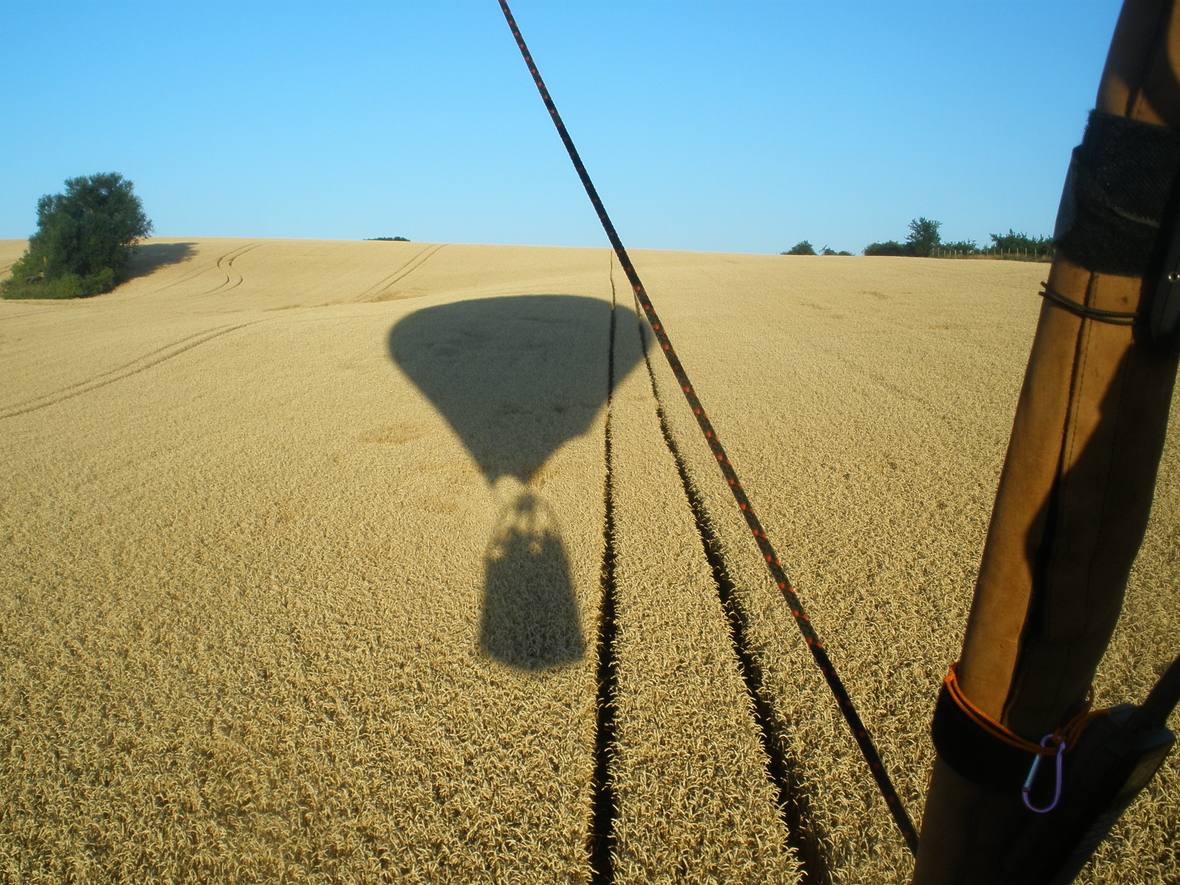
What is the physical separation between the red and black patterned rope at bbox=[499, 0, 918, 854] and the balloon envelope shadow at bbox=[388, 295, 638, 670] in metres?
1.27

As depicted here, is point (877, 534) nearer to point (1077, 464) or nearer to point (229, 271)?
point (1077, 464)

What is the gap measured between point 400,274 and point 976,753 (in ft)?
86.5

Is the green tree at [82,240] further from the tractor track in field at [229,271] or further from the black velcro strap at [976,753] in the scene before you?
the black velcro strap at [976,753]

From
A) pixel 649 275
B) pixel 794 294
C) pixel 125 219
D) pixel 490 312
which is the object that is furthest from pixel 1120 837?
pixel 125 219

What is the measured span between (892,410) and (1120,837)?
13.0ft

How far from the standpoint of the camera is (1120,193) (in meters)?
0.89

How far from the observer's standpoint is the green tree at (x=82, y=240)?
1019 inches

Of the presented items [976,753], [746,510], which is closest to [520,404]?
[746,510]

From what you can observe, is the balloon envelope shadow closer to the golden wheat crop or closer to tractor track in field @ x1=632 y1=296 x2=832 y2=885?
tractor track in field @ x1=632 y1=296 x2=832 y2=885

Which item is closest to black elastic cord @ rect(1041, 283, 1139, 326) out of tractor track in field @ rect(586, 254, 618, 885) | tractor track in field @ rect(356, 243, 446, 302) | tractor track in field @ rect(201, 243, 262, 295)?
tractor track in field @ rect(586, 254, 618, 885)

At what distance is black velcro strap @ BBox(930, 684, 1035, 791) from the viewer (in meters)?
1.06

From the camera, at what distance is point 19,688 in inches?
106

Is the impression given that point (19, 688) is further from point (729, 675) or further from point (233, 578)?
point (729, 675)

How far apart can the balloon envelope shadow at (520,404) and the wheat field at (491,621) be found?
0.03 m
